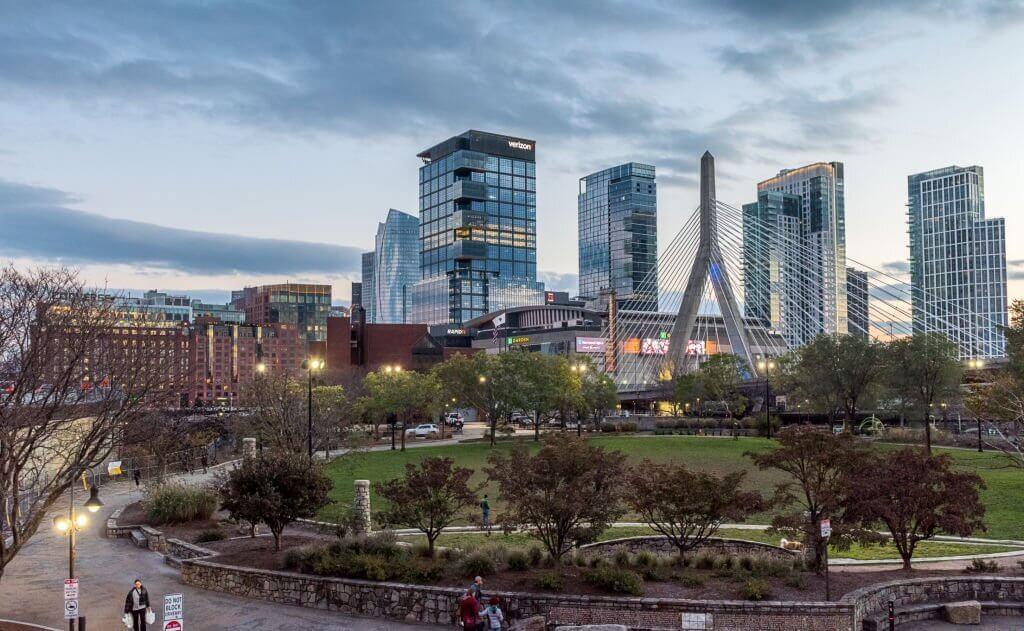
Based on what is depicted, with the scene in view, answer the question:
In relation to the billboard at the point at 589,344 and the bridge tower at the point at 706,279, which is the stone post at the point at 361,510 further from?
the billboard at the point at 589,344

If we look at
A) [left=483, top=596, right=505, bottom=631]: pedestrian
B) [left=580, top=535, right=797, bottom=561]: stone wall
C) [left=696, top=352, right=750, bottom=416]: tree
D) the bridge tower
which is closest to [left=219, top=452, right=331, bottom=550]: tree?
[left=580, top=535, right=797, bottom=561]: stone wall

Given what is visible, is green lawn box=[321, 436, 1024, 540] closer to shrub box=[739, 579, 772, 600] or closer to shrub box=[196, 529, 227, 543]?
shrub box=[196, 529, 227, 543]

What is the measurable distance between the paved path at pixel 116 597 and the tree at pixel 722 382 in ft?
232

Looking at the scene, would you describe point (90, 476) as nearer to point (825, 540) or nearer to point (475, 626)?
point (475, 626)

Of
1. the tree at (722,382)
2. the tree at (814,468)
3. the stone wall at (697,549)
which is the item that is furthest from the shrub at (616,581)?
the tree at (722,382)

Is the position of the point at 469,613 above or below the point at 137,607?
above

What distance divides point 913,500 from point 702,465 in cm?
3032

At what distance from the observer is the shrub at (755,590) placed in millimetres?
19328

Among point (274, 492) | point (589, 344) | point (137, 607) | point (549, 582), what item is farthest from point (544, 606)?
point (589, 344)

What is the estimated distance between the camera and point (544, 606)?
19922 millimetres

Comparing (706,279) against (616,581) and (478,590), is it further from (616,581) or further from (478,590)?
(478,590)

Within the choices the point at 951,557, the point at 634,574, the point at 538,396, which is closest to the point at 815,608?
the point at 634,574

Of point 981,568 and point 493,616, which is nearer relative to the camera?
point 493,616

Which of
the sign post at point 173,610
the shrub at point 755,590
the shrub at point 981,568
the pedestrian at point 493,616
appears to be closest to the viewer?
the sign post at point 173,610
